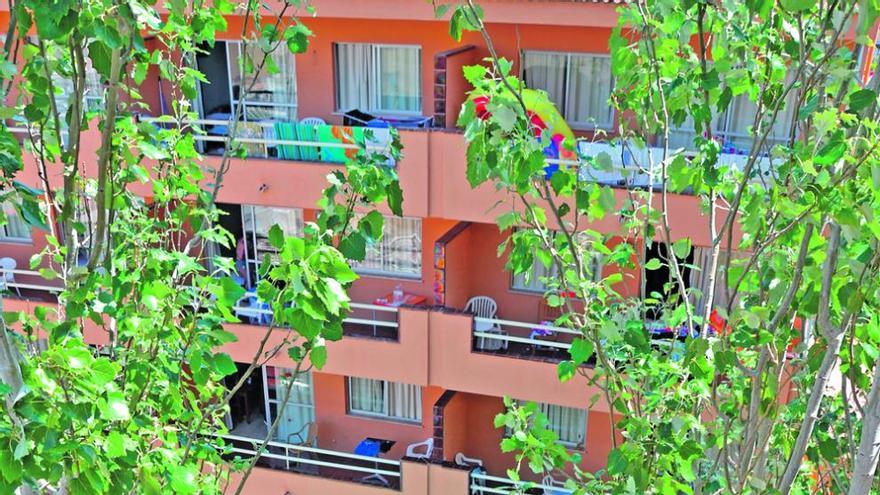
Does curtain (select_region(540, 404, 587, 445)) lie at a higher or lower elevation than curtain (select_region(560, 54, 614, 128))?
lower

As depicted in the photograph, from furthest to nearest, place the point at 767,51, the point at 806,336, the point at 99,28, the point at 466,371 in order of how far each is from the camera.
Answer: the point at 466,371, the point at 806,336, the point at 767,51, the point at 99,28

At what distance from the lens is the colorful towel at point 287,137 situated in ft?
45.1

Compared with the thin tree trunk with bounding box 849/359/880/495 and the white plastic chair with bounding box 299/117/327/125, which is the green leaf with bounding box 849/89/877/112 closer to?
the thin tree trunk with bounding box 849/359/880/495

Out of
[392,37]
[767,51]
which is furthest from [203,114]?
[767,51]

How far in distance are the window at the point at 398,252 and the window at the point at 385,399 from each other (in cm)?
205

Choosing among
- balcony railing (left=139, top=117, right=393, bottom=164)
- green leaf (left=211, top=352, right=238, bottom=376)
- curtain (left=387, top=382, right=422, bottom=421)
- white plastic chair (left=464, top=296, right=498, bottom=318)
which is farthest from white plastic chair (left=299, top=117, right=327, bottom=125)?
green leaf (left=211, top=352, right=238, bottom=376)

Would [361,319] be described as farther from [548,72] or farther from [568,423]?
[548,72]

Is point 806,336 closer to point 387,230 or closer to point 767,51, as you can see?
point 767,51

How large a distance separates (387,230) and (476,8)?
10.3 meters

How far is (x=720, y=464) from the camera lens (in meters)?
6.25

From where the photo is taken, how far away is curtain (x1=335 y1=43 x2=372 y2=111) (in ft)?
48.7

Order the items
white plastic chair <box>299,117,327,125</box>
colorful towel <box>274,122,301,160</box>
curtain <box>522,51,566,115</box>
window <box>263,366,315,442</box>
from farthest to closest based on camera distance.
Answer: window <box>263,366,315,442</box> → white plastic chair <box>299,117,327,125</box> → curtain <box>522,51,566,115</box> → colorful towel <box>274,122,301,160</box>

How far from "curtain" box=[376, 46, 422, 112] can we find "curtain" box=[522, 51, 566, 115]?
1828mm

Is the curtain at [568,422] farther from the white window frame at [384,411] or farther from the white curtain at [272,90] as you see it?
the white curtain at [272,90]
